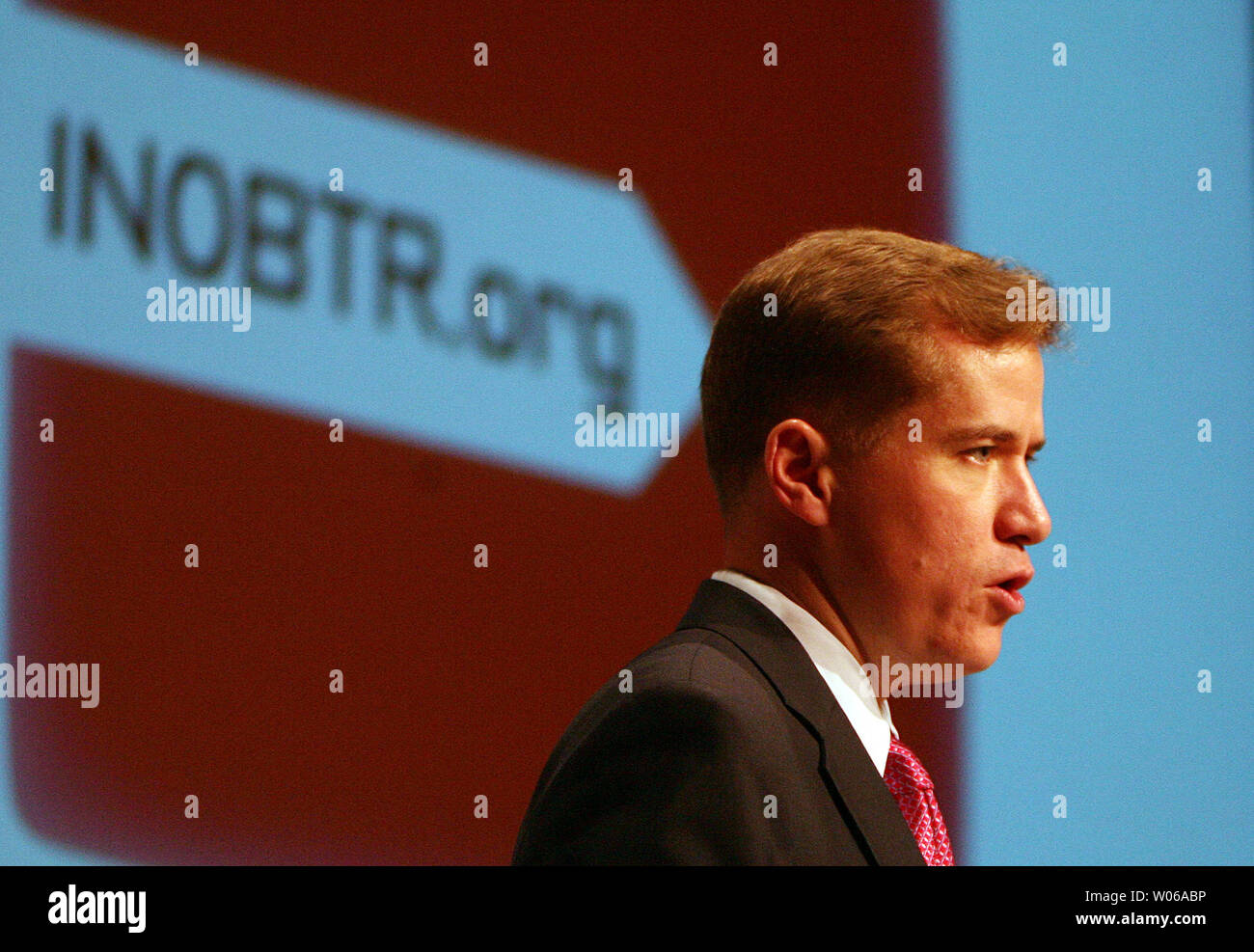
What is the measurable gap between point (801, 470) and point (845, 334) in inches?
5.6

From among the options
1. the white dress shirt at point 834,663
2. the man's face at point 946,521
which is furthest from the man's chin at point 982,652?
the white dress shirt at point 834,663

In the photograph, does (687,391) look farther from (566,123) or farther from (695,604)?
(695,604)

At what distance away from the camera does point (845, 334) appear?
1291 mm

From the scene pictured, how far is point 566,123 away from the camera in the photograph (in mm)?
2746

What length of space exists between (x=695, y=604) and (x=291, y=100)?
5.96ft

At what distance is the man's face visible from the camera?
1.25 metres

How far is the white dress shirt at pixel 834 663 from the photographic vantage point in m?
1.27

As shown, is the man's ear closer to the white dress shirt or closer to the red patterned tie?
the white dress shirt

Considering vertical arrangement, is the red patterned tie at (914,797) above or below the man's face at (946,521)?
below

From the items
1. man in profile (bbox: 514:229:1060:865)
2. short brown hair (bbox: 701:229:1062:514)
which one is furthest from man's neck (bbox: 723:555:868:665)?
short brown hair (bbox: 701:229:1062:514)

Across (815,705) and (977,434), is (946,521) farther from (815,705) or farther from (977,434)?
(815,705)

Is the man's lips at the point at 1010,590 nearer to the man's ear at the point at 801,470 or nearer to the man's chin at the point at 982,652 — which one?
the man's chin at the point at 982,652
